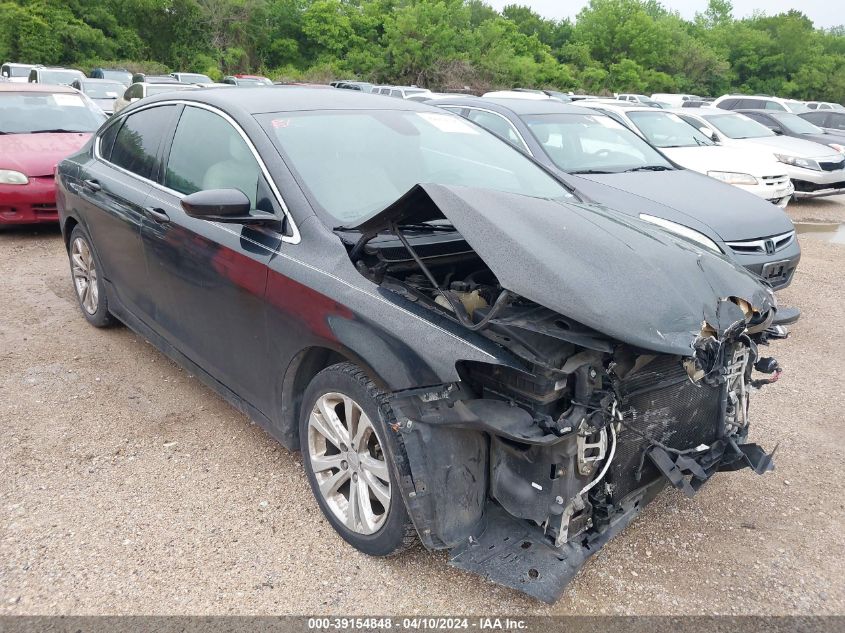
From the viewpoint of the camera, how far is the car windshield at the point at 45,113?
809cm

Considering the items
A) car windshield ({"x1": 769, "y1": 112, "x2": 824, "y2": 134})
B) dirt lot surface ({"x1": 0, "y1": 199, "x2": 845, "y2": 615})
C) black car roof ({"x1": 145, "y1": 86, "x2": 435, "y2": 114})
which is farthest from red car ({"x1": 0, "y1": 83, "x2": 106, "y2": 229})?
car windshield ({"x1": 769, "y1": 112, "x2": 824, "y2": 134})

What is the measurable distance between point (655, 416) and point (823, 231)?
9.21 m

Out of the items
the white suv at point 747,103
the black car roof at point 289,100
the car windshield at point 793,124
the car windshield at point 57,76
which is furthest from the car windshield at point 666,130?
the car windshield at point 57,76

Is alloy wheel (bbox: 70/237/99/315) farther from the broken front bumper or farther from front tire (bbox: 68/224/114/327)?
the broken front bumper

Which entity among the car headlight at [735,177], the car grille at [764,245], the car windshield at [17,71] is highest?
the car headlight at [735,177]

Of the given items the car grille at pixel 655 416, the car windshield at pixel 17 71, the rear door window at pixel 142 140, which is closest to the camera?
the car grille at pixel 655 416

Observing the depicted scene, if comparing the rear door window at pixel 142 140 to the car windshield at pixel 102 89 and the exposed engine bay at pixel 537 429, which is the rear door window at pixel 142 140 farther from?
the car windshield at pixel 102 89

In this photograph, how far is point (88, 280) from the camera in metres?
5.00

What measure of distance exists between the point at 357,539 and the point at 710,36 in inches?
2588

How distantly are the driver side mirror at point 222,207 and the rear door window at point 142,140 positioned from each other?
1.25 m

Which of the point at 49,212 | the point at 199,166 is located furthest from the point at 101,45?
the point at 199,166

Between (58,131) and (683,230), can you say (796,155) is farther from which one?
(58,131)

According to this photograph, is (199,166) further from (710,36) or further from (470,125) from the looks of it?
(710,36)

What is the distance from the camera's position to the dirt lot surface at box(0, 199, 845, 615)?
2.55 m
